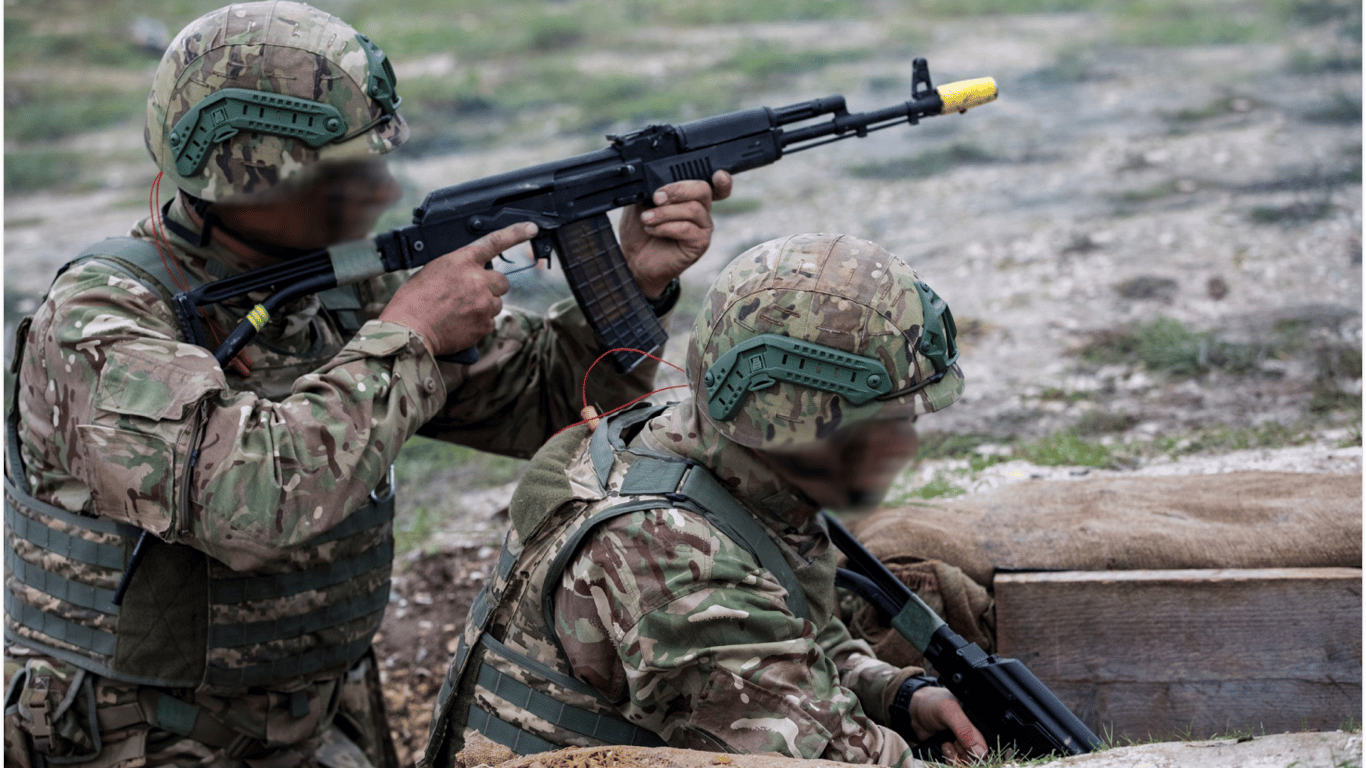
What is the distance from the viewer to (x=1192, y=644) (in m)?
3.74

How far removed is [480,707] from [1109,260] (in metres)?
6.07

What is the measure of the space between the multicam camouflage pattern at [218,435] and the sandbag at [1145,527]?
176cm

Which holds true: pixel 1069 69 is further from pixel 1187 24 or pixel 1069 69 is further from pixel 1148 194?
pixel 1148 194

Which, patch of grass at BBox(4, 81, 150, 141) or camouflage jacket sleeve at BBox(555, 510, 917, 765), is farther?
patch of grass at BBox(4, 81, 150, 141)

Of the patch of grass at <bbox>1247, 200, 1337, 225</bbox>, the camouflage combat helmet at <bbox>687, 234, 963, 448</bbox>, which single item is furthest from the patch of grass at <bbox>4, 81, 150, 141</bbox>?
the camouflage combat helmet at <bbox>687, 234, 963, 448</bbox>

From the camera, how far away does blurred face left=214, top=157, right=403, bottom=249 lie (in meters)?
3.10

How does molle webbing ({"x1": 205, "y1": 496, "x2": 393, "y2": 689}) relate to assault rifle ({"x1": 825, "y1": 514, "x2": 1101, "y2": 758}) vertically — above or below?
above

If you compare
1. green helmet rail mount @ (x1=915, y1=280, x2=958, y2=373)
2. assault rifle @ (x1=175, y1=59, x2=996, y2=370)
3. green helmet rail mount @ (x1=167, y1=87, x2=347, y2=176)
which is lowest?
green helmet rail mount @ (x1=915, y1=280, x2=958, y2=373)

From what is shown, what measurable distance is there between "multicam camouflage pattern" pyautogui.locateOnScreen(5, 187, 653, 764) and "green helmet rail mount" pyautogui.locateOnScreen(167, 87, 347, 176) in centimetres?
23

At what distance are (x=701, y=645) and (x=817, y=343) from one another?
665 mm

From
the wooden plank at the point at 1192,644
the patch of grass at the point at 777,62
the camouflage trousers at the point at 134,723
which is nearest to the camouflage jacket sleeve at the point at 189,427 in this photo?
the camouflage trousers at the point at 134,723

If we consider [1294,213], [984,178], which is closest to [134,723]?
[1294,213]

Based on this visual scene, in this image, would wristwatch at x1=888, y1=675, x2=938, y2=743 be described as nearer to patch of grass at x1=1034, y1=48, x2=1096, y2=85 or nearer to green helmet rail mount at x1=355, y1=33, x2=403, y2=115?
green helmet rail mount at x1=355, y1=33, x2=403, y2=115

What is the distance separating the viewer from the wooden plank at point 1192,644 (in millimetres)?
3688
